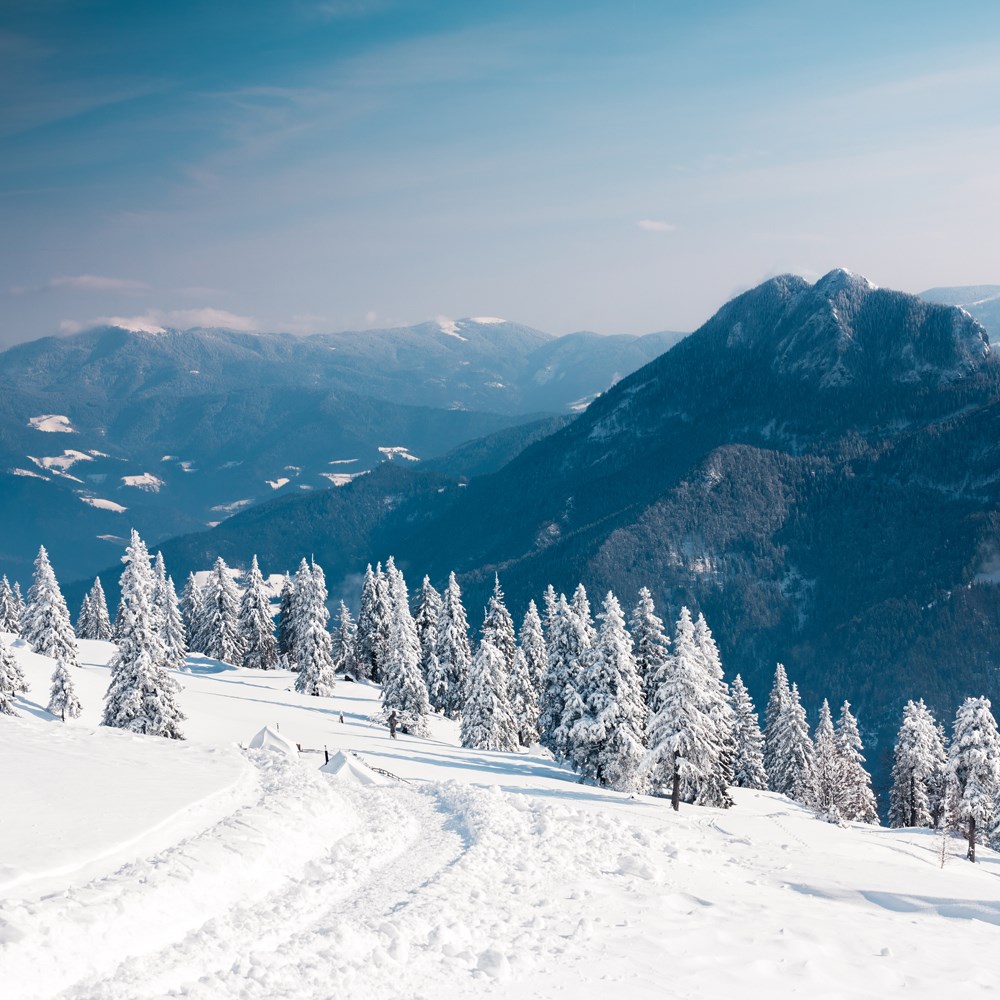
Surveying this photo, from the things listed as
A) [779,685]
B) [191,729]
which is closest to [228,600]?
[191,729]

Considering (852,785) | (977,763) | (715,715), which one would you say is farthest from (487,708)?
(852,785)

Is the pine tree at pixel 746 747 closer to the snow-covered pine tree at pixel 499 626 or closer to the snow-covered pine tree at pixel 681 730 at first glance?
the snow-covered pine tree at pixel 499 626

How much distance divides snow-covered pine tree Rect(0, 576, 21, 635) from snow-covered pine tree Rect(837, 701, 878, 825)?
8245cm

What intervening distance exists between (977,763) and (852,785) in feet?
79.9

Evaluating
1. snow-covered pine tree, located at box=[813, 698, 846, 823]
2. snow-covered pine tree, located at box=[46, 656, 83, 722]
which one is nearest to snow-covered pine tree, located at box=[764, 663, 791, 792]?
snow-covered pine tree, located at box=[813, 698, 846, 823]

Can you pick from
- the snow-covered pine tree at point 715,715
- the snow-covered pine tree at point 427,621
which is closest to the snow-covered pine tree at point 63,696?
the snow-covered pine tree at point 715,715

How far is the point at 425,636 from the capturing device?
84188mm

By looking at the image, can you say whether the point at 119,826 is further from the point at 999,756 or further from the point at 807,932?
the point at 999,756

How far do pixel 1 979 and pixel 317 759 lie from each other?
25.8m

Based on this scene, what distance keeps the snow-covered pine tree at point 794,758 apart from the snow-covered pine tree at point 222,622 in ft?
181

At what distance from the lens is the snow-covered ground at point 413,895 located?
50.8ft

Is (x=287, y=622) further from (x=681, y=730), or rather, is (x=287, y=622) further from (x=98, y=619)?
(x=681, y=730)

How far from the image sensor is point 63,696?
160ft

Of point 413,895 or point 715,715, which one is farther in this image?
point 715,715
